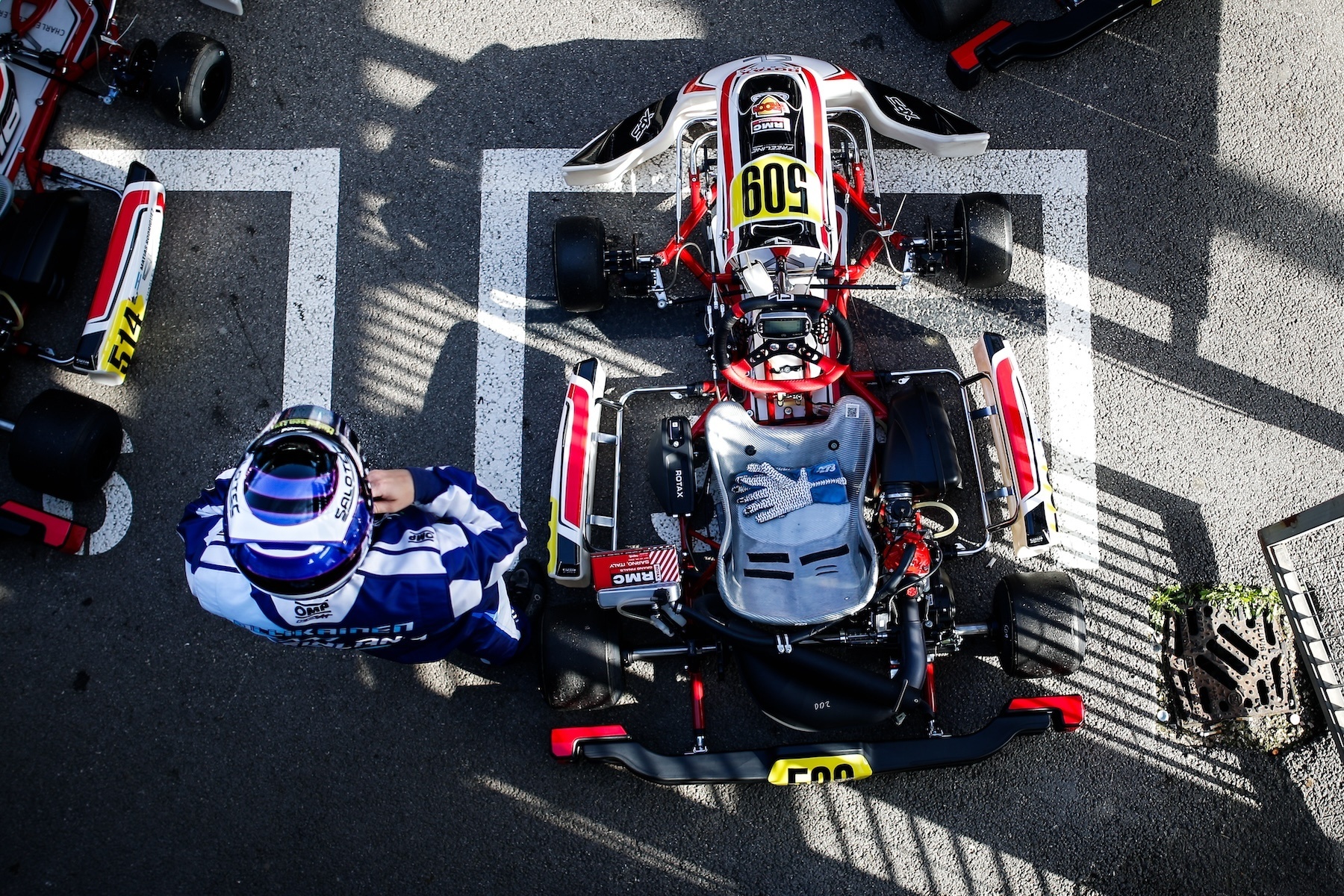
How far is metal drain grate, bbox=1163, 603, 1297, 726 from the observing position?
176 inches

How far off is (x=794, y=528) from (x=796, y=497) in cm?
13

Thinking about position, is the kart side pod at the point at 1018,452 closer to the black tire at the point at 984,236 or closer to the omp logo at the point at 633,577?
the black tire at the point at 984,236

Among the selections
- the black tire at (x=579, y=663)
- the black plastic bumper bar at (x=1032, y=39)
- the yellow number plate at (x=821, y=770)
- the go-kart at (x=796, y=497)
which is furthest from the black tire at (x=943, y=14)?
the yellow number plate at (x=821, y=770)

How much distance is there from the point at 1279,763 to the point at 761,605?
258cm

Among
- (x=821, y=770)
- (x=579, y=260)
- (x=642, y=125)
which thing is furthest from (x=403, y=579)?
(x=642, y=125)

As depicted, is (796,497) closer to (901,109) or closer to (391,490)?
(391,490)

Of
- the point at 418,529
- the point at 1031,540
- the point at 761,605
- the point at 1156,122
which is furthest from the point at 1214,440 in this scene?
the point at 418,529

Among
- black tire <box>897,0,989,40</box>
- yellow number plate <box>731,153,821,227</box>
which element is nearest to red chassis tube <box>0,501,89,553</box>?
yellow number plate <box>731,153,821,227</box>

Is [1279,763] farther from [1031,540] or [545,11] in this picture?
[545,11]

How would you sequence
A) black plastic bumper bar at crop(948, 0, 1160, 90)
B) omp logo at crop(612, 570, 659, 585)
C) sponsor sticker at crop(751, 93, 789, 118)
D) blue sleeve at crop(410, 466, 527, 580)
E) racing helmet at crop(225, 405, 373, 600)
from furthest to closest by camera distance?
1. black plastic bumper bar at crop(948, 0, 1160, 90)
2. sponsor sticker at crop(751, 93, 789, 118)
3. omp logo at crop(612, 570, 659, 585)
4. blue sleeve at crop(410, 466, 527, 580)
5. racing helmet at crop(225, 405, 373, 600)

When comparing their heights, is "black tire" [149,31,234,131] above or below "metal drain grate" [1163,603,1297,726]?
above

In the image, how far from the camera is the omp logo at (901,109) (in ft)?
15.3

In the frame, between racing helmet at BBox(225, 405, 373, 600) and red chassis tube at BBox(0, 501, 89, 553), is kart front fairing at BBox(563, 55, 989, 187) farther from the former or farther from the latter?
red chassis tube at BBox(0, 501, 89, 553)

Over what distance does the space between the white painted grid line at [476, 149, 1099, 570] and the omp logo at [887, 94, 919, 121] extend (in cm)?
26
